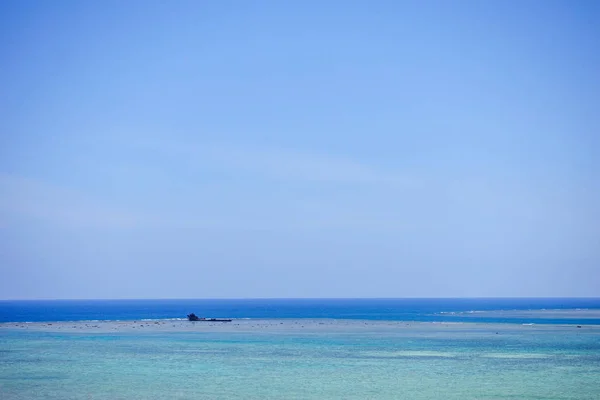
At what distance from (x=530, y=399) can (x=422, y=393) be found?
5.04 m

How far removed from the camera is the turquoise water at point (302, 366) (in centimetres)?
3369

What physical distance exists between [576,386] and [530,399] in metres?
4.76

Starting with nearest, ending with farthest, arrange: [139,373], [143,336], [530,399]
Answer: [530,399] → [139,373] → [143,336]

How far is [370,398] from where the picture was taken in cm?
3206

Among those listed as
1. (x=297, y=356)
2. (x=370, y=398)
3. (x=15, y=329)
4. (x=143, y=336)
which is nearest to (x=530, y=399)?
(x=370, y=398)

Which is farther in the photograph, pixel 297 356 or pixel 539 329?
pixel 539 329

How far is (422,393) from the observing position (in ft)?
109

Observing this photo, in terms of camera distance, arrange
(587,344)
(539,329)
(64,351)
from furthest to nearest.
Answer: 1. (539,329)
2. (587,344)
3. (64,351)

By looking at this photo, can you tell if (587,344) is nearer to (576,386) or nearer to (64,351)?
(576,386)

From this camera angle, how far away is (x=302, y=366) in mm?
43094

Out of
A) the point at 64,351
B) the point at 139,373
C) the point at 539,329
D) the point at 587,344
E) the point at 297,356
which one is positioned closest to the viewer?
the point at 139,373

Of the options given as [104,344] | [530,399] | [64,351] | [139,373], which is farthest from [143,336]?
[530,399]

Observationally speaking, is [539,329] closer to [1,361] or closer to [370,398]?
[370,398]

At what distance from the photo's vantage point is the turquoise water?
111 feet
